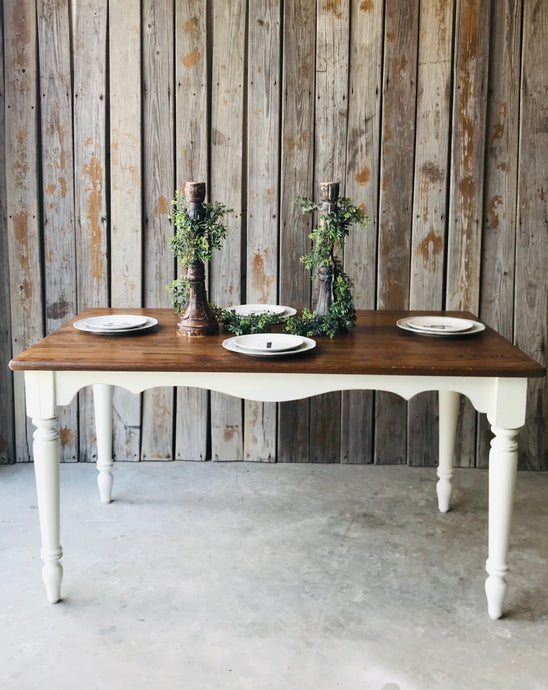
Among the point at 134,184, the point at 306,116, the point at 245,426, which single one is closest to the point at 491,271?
the point at 306,116

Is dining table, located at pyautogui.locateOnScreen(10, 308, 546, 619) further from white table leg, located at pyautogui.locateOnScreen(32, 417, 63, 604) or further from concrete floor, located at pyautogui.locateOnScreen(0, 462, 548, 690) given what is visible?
concrete floor, located at pyautogui.locateOnScreen(0, 462, 548, 690)

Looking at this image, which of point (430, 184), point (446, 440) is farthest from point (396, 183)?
point (446, 440)

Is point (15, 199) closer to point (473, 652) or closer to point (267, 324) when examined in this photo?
point (267, 324)

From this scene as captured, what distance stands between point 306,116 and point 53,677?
2559 mm

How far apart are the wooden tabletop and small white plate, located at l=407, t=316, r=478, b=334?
0.11 ft

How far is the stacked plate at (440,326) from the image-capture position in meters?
2.89

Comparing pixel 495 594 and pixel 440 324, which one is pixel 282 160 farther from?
pixel 495 594

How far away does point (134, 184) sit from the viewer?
12.6 ft

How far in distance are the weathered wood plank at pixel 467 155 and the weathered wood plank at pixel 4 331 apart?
6.72 ft

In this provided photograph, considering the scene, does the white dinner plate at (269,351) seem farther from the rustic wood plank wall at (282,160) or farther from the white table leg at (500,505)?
the rustic wood plank wall at (282,160)

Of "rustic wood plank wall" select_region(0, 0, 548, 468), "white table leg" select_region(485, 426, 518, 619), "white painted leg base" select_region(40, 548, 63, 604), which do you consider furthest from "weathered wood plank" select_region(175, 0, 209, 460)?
"white table leg" select_region(485, 426, 518, 619)

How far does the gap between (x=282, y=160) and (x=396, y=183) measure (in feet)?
1.75

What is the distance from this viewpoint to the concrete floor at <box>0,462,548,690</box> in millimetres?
2391

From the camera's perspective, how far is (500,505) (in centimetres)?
258
